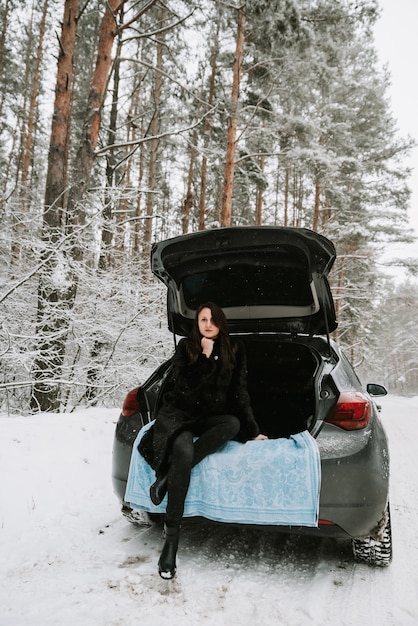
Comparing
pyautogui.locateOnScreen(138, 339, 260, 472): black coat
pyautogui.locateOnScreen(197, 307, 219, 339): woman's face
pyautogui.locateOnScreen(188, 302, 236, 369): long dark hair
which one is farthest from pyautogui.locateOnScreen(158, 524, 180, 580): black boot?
pyautogui.locateOnScreen(197, 307, 219, 339): woman's face

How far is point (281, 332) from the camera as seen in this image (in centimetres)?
335

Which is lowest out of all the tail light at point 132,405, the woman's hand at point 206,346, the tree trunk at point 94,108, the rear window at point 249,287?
the tail light at point 132,405

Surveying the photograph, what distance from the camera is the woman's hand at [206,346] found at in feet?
8.87

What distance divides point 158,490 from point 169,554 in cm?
32

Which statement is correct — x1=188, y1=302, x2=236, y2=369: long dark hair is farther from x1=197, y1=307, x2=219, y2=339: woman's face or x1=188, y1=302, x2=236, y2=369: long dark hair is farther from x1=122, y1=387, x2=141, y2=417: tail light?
x1=122, y1=387, x2=141, y2=417: tail light

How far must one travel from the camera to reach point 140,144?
10.8 meters

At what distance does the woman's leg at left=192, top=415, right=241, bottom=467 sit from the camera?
236cm

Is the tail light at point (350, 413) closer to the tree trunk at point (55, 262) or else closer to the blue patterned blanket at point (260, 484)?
the blue patterned blanket at point (260, 484)

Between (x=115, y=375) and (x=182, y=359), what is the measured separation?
5367 millimetres

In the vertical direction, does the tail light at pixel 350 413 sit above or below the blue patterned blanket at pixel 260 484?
above

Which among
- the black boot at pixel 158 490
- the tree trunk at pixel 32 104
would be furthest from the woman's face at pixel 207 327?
the tree trunk at pixel 32 104

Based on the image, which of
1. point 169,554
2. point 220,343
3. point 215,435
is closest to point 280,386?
point 220,343

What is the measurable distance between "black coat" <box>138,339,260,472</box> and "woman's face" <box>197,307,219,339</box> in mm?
Answer: 80

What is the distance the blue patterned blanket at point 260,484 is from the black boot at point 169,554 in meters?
0.11
